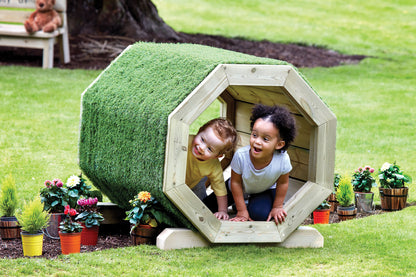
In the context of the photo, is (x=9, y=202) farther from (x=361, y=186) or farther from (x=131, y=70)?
(x=361, y=186)

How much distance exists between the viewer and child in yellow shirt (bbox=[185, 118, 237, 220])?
4.67 metres

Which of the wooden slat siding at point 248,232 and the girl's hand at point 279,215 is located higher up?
the girl's hand at point 279,215

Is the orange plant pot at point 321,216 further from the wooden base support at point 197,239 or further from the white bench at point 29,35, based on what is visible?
the white bench at point 29,35

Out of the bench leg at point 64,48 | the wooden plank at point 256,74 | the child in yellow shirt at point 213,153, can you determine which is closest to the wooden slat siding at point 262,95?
the wooden plank at point 256,74

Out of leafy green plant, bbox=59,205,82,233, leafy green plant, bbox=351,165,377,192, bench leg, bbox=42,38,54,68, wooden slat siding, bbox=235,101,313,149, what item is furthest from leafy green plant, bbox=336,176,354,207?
bench leg, bbox=42,38,54,68

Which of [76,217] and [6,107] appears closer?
[76,217]

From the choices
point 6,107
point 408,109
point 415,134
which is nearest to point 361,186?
point 415,134

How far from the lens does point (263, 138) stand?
14.9 ft

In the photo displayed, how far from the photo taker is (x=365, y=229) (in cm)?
524

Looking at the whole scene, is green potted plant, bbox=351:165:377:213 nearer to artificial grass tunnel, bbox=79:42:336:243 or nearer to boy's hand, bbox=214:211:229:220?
artificial grass tunnel, bbox=79:42:336:243

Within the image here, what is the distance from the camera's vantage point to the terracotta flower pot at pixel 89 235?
188 inches

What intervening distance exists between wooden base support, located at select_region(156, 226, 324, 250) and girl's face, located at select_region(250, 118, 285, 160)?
690 millimetres

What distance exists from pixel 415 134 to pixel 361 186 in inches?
129

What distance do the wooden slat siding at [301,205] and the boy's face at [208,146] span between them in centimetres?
66
